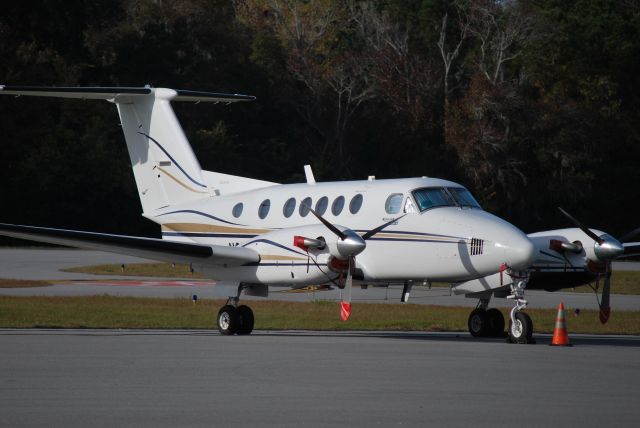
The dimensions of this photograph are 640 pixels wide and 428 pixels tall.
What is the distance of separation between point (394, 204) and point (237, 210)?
3.59m

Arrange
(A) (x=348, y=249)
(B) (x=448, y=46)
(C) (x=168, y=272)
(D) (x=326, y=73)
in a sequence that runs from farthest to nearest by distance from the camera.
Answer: (B) (x=448, y=46) < (D) (x=326, y=73) < (C) (x=168, y=272) < (A) (x=348, y=249)

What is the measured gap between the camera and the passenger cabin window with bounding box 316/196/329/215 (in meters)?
20.4

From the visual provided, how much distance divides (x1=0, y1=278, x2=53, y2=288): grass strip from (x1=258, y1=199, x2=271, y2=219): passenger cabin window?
13.1 m

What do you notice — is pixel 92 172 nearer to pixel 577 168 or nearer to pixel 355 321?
pixel 577 168

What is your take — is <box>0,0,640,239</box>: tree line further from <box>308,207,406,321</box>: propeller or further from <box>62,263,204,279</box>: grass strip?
<box>308,207,406,321</box>: propeller

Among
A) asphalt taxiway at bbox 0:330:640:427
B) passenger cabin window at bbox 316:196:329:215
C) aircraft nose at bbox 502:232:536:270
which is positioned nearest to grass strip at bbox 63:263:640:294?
passenger cabin window at bbox 316:196:329:215

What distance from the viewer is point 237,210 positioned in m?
21.8

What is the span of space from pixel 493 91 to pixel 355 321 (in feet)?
123

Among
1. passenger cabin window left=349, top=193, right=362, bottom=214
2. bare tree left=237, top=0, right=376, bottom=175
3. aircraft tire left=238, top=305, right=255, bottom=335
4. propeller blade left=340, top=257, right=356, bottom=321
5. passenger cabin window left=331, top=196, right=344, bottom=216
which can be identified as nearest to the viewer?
propeller blade left=340, top=257, right=356, bottom=321

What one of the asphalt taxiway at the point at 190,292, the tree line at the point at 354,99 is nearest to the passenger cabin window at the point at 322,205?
the asphalt taxiway at the point at 190,292

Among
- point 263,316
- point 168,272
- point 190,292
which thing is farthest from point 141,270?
point 263,316

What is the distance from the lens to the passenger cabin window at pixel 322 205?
2044 centimetres

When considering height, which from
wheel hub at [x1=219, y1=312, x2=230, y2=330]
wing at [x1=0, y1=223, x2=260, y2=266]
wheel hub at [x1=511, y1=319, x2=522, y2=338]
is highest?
wing at [x1=0, y1=223, x2=260, y2=266]

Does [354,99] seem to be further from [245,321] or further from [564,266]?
[564,266]
